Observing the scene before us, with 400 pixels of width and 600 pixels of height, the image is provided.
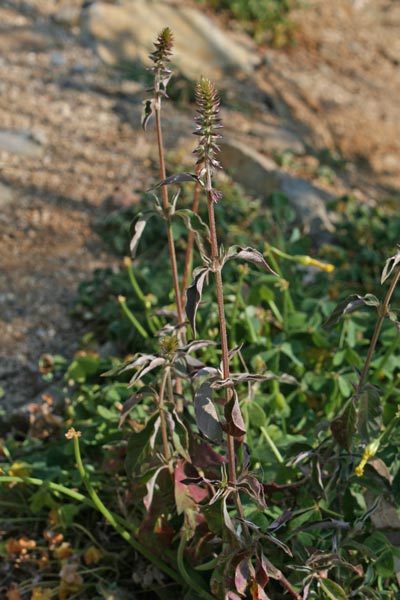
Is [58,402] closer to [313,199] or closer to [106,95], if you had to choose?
[313,199]

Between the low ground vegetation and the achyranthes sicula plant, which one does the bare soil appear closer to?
the low ground vegetation

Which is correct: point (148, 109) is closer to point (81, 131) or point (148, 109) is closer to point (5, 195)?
point (5, 195)

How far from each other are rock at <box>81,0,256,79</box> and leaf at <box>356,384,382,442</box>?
4.27 meters

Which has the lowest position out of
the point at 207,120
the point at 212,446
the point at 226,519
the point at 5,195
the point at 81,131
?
the point at 5,195

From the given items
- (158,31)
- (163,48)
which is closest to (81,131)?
Result: (158,31)

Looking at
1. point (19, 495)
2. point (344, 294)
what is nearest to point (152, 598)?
point (19, 495)

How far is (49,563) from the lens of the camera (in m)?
2.37

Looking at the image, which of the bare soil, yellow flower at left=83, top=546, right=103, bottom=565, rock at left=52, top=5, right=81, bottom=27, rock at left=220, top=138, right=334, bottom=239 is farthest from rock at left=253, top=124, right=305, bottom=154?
yellow flower at left=83, top=546, right=103, bottom=565

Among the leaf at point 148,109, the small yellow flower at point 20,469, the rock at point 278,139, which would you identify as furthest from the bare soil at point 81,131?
the leaf at point 148,109

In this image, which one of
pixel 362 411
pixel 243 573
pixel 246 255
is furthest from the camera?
pixel 362 411

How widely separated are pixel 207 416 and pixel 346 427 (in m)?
0.41

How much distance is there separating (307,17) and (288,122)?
199 centimetres

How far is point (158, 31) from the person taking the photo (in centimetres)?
640

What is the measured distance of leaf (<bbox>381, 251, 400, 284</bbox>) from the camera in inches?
65.8
